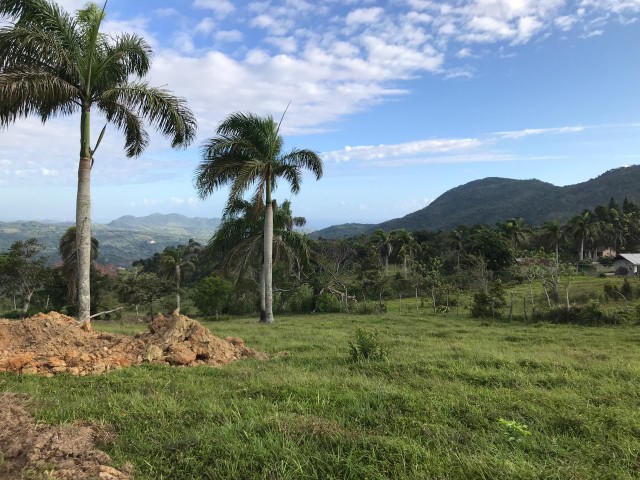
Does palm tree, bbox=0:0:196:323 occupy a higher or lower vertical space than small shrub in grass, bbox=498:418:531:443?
higher

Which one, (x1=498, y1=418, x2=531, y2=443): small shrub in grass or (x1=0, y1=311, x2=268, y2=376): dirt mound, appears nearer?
(x1=498, y1=418, x2=531, y2=443): small shrub in grass

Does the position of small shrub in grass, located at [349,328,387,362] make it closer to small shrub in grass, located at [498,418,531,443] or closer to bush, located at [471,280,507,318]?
small shrub in grass, located at [498,418,531,443]

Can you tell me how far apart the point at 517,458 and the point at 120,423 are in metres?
3.82

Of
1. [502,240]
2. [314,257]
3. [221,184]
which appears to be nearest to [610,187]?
[502,240]

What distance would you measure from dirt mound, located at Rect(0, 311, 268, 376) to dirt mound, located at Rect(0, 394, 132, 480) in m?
2.65

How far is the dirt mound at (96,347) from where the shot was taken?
21.6 feet

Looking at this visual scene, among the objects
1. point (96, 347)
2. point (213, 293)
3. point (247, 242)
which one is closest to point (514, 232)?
point (213, 293)

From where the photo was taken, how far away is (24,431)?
388 centimetres

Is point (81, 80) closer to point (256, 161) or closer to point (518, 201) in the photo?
point (256, 161)

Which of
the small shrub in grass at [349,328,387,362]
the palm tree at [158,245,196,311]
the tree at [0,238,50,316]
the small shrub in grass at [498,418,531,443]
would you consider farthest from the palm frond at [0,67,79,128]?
the palm tree at [158,245,196,311]

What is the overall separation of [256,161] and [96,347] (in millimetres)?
10333

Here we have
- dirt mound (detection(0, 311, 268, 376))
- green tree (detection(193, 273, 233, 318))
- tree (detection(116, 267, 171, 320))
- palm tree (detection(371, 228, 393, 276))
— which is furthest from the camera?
palm tree (detection(371, 228, 393, 276))

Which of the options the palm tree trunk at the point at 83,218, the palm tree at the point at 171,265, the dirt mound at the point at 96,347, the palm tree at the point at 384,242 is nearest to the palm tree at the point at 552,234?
the palm tree at the point at 384,242

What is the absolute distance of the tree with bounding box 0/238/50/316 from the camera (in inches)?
1177
